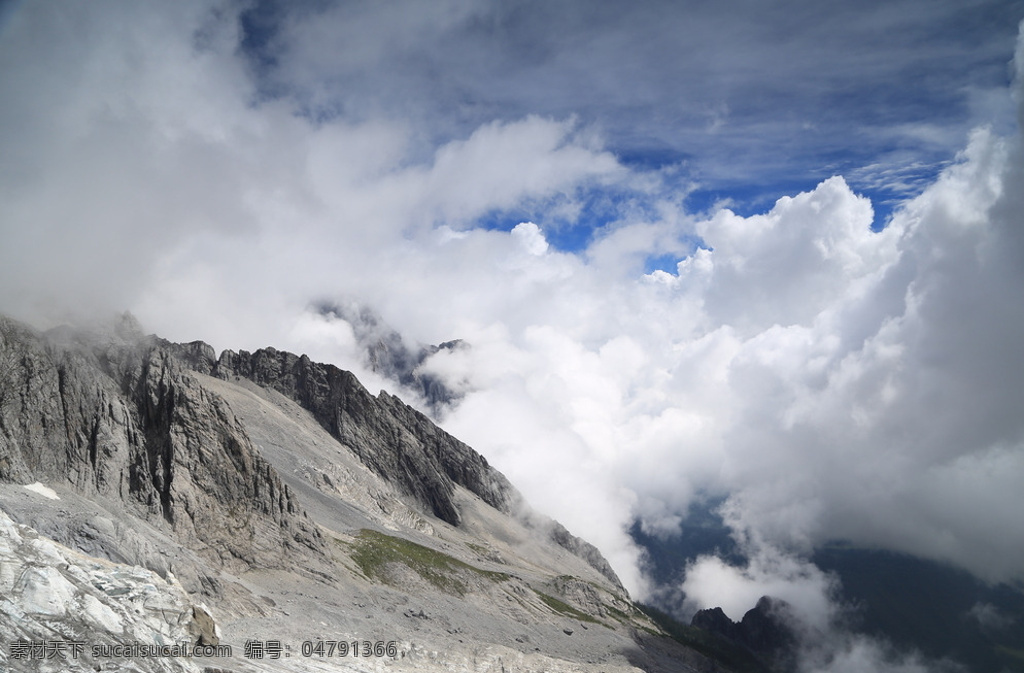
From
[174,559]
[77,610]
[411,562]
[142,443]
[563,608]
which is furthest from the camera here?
[563,608]

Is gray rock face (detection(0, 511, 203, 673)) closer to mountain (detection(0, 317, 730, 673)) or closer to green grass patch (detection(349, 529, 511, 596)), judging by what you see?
mountain (detection(0, 317, 730, 673))

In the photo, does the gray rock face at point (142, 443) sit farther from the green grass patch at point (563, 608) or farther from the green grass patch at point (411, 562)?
the green grass patch at point (563, 608)

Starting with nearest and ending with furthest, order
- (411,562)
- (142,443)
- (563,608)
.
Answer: (142,443)
(411,562)
(563,608)

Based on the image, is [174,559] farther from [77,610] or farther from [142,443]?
[77,610]

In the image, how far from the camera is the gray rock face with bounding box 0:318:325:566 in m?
79.1

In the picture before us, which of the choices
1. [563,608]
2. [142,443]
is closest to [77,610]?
[142,443]

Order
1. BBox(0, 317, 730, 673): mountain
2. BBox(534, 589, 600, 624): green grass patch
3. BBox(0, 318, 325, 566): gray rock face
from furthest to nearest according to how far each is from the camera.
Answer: BBox(534, 589, 600, 624): green grass patch < BBox(0, 318, 325, 566): gray rock face < BBox(0, 317, 730, 673): mountain

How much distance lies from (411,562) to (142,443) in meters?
69.2

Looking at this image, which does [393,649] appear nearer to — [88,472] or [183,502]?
[183,502]

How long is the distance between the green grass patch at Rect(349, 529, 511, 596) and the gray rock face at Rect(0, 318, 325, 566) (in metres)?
18.1

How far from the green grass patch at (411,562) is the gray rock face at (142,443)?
18119 millimetres

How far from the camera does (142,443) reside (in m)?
90.6

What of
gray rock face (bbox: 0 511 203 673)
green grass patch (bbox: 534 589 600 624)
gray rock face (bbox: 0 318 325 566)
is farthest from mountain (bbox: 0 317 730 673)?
green grass patch (bbox: 534 589 600 624)

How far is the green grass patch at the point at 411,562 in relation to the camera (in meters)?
125
